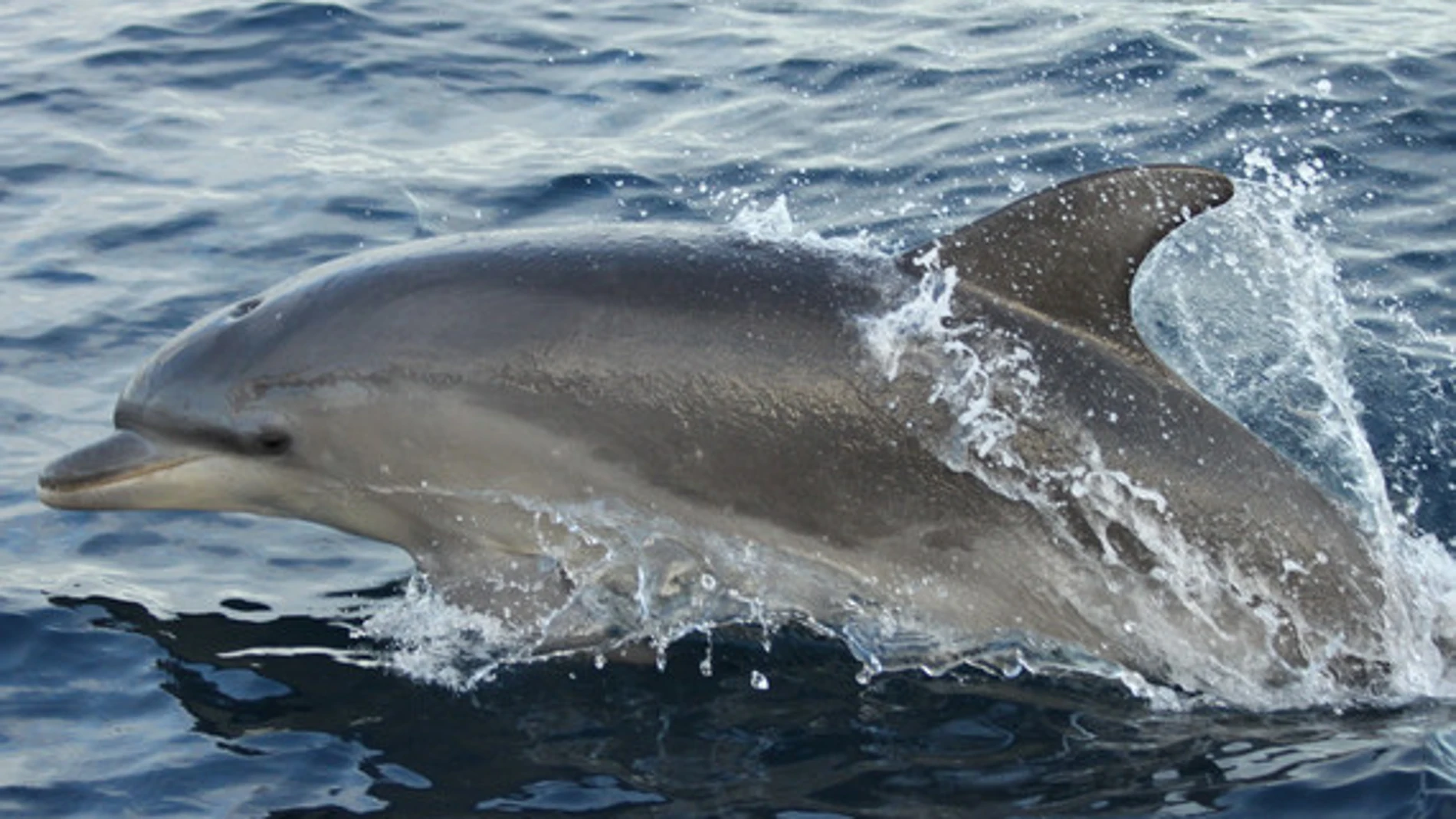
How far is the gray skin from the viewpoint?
7359 mm

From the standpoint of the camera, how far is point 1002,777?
22.7ft

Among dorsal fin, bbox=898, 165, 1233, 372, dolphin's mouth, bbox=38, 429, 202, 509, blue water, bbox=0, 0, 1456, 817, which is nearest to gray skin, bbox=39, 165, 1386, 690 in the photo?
dorsal fin, bbox=898, 165, 1233, 372

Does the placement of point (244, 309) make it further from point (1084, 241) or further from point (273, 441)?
point (1084, 241)

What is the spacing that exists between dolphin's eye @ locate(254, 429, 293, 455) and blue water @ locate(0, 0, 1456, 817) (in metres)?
0.80

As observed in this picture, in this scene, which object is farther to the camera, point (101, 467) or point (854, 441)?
point (101, 467)

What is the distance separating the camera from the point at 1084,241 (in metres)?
7.35

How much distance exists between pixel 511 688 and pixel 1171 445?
2.52m

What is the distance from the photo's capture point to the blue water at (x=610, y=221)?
23.3 ft

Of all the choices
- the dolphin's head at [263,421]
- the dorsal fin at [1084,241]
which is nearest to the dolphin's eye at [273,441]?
the dolphin's head at [263,421]

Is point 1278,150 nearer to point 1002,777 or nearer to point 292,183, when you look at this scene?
point 292,183

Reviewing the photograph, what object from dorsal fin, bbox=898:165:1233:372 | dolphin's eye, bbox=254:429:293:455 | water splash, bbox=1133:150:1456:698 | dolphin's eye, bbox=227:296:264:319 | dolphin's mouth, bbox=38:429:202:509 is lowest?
water splash, bbox=1133:150:1456:698

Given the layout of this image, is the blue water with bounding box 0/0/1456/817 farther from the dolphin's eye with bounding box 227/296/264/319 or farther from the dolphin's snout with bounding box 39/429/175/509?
the dolphin's eye with bounding box 227/296/264/319

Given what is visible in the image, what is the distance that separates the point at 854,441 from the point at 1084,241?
41.6 inches

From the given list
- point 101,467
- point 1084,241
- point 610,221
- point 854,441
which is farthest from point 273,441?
point 610,221
